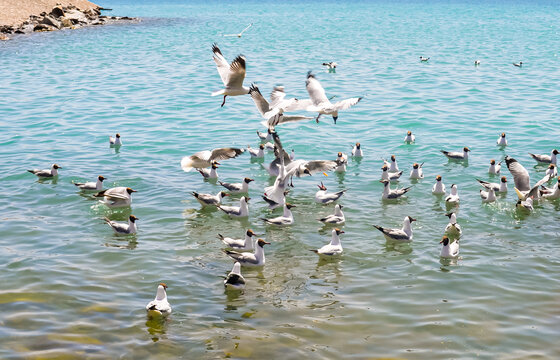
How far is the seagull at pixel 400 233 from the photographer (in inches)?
650

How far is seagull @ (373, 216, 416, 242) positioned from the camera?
54.1ft

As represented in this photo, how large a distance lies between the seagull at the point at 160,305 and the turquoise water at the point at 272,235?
0.85 feet

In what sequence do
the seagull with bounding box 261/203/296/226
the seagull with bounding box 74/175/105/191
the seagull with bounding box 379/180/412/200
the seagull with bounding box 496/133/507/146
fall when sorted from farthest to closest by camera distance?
the seagull with bounding box 496/133/507/146
the seagull with bounding box 74/175/105/191
the seagull with bounding box 379/180/412/200
the seagull with bounding box 261/203/296/226

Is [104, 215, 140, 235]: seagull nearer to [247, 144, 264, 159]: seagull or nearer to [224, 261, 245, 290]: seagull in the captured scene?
[224, 261, 245, 290]: seagull

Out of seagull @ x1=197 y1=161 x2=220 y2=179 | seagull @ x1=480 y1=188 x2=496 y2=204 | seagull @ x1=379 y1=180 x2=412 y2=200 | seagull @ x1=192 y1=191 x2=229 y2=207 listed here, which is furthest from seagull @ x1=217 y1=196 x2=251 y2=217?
seagull @ x1=480 y1=188 x2=496 y2=204

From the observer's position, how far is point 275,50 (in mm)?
56750

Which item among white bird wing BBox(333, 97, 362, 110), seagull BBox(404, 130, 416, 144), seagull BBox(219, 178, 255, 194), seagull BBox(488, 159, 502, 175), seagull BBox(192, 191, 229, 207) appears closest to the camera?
white bird wing BBox(333, 97, 362, 110)

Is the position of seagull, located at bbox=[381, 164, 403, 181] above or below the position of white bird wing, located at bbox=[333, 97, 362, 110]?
below

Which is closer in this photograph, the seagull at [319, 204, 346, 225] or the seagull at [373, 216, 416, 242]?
the seagull at [373, 216, 416, 242]

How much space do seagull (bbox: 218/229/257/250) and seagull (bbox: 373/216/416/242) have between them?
10.8 ft

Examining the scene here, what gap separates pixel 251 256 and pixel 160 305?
3.03m

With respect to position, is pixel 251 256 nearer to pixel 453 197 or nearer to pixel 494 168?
pixel 453 197

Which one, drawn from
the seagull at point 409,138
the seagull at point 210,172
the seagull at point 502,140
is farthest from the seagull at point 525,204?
the seagull at point 210,172

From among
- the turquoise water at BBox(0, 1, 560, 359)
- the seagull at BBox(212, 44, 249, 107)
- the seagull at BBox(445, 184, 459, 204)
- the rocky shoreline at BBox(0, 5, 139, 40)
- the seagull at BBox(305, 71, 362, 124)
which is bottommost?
the turquoise water at BBox(0, 1, 560, 359)
